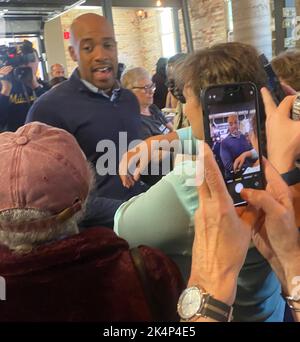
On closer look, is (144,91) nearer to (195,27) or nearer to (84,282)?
(84,282)

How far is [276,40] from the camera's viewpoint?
3525 mm

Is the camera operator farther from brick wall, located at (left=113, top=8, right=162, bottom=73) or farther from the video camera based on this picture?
brick wall, located at (left=113, top=8, right=162, bottom=73)

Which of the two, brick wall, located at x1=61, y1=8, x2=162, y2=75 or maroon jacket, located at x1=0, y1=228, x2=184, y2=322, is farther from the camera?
brick wall, located at x1=61, y1=8, x2=162, y2=75

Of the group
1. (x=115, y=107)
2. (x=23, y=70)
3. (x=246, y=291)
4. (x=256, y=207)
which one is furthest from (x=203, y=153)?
(x=23, y=70)

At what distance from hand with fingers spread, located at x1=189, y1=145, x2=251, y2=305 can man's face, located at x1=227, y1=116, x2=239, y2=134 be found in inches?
3.1

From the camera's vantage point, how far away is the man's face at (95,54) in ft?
5.52

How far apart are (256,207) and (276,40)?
325 cm

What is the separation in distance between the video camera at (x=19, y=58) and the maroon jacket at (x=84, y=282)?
81.8 inches

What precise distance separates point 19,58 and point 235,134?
2246 millimetres

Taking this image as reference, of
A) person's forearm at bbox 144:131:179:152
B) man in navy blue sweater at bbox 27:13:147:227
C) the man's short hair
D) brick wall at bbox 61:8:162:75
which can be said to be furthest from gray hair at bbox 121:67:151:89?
brick wall at bbox 61:8:162:75

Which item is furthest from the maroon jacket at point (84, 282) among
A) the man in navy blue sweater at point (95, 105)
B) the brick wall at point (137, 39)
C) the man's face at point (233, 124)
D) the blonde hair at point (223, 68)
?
the brick wall at point (137, 39)

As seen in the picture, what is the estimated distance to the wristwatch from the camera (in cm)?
58
